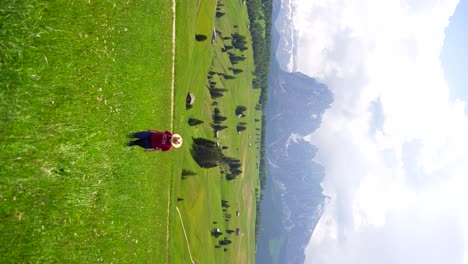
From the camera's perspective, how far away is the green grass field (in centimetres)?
2033

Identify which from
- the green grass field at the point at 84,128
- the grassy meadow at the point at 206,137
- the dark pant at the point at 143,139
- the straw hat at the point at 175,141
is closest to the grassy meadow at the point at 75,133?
the green grass field at the point at 84,128

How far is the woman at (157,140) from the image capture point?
36.3 metres

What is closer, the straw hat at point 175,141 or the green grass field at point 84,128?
the green grass field at point 84,128

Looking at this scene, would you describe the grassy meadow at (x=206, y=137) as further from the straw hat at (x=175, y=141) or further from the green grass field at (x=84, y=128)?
the straw hat at (x=175, y=141)

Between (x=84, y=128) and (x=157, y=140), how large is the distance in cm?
1045

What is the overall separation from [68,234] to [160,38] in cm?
3318

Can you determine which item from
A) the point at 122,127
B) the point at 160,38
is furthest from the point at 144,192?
the point at 160,38

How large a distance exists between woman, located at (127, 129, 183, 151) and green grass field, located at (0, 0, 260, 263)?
4.91 ft

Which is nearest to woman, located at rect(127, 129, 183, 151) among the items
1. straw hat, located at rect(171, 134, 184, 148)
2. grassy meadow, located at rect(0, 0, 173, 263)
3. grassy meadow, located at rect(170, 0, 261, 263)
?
straw hat, located at rect(171, 134, 184, 148)

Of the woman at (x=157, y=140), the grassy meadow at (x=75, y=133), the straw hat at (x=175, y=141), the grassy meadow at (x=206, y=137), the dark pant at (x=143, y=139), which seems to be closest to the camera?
the grassy meadow at (x=75, y=133)

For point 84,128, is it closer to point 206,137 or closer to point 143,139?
point 143,139

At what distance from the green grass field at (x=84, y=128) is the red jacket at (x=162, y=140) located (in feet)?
9.35

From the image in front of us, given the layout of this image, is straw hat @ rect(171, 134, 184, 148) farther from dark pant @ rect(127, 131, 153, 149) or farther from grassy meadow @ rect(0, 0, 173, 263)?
grassy meadow @ rect(0, 0, 173, 263)

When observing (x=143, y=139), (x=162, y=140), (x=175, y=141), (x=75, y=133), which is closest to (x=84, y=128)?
(x=75, y=133)
